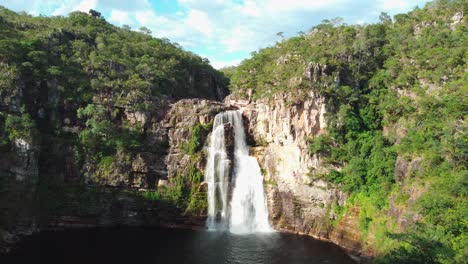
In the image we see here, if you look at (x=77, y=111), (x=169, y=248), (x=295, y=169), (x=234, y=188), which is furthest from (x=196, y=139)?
(x=77, y=111)

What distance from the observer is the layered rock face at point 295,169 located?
1171 inches

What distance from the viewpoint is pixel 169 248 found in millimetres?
26344

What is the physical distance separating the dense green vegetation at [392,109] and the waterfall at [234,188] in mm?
4896

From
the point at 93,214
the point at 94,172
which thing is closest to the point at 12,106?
the point at 94,172

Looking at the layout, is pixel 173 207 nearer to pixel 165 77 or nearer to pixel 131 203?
pixel 131 203

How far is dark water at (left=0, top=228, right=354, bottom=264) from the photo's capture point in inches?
952

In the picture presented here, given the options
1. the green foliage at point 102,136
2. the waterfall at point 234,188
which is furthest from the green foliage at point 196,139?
the green foliage at point 102,136

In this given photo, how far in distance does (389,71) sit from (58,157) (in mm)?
28148

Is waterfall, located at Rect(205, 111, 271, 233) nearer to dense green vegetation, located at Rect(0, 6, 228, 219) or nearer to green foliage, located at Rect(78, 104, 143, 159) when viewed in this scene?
dense green vegetation, located at Rect(0, 6, 228, 219)

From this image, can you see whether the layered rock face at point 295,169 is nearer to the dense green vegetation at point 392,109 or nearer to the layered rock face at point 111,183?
the dense green vegetation at point 392,109

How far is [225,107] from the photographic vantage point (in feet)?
116

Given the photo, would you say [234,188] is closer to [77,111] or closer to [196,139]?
[196,139]

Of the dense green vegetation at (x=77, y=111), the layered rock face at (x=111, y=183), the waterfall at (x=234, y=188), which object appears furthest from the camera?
the waterfall at (x=234, y=188)

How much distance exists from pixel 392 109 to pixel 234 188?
46.4 feet
